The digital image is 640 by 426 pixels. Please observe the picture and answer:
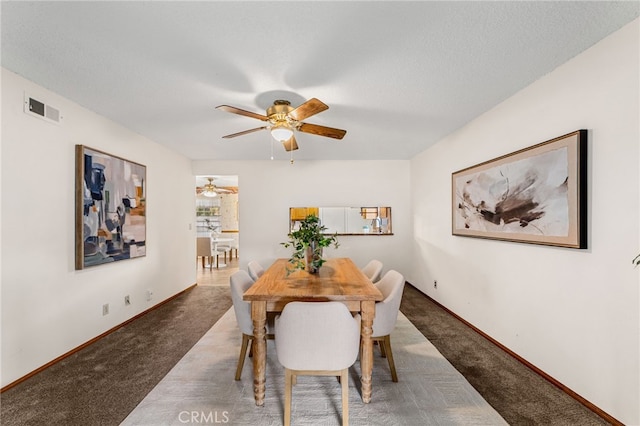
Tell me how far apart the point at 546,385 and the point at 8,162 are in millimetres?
4328

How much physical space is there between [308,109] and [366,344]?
5.77 ft

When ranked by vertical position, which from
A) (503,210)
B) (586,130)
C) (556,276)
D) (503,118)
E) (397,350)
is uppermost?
(503,118)

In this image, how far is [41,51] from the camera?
5.96ft

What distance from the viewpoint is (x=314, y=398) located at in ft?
6.36

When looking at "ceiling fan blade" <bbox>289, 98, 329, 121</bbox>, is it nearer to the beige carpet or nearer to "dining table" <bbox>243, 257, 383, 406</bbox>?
"dining table" <bbox>243, 257, 383, 406</bbox>

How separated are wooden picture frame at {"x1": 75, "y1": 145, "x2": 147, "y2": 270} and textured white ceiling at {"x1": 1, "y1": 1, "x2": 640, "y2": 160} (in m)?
0.58

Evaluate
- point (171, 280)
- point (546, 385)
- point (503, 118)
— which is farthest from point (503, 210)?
point (171, 280)

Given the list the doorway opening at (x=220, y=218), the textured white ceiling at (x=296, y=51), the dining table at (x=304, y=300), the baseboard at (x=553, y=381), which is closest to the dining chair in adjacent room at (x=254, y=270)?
the dining table at (x=304, y=300)

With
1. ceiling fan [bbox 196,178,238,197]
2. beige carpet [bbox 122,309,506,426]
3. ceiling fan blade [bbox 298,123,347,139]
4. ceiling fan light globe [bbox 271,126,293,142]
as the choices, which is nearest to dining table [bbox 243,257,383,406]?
beige carpet [bbox 122,309,506,426]

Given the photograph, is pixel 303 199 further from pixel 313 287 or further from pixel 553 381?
pixel 553 381

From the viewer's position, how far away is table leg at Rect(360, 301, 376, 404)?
186 cm

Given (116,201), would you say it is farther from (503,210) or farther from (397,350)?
(503,210)

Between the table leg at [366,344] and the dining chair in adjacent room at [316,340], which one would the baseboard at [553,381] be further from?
the dining chair in adjacent room at [316,340]

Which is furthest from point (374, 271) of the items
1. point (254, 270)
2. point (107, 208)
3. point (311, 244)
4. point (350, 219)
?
point (107, 208)
